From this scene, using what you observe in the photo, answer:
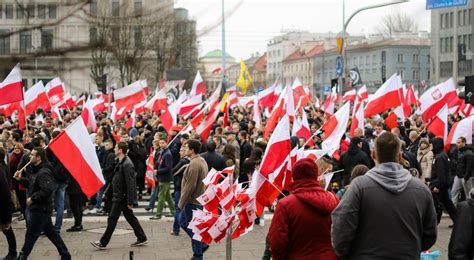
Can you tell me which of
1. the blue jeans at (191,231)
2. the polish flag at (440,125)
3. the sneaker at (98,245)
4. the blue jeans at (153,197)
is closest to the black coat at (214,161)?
the blue jeans at (191,231)

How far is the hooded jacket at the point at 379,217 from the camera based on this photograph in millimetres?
4965

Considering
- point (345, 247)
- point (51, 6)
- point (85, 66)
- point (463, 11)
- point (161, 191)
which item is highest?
point (463, 11)

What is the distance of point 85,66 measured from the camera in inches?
156

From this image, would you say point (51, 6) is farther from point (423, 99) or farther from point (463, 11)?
point (463, 11)

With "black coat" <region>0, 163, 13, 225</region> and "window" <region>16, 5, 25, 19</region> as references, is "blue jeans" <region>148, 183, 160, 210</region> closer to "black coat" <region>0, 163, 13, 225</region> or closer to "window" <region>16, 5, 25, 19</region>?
"black coat" <region>0, 163, 13, 225</region>

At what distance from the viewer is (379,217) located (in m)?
4.97

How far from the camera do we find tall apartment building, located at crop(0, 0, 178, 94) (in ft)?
12.4

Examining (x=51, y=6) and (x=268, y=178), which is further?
(x=268, y=178)

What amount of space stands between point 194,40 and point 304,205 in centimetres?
218

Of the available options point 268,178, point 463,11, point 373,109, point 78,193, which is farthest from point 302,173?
point 463,11

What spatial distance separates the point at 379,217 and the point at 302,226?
921 mm

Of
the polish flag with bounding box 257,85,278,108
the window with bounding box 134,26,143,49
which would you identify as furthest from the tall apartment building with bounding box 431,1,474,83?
the window with bounding box 134,26,143,49

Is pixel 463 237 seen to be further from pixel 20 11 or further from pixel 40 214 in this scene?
pixel 40 214

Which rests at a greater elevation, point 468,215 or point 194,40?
point 194,40
